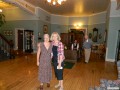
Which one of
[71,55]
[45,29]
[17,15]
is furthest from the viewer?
[45,29]

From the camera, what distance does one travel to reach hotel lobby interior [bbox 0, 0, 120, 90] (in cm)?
426

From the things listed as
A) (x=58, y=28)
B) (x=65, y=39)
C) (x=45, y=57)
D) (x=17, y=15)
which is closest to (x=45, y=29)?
(x=58, y=28)

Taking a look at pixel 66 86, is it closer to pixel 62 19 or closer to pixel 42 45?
pixel 42 45

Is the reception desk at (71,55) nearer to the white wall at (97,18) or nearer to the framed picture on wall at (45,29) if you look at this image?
the framed picture on wall at (45,29)

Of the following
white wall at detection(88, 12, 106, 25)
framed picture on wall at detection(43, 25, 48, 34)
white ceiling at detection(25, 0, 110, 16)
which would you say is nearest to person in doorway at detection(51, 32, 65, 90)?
white ceiling at detection(25, 0, 110, 16)

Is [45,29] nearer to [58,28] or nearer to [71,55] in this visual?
[58,28]

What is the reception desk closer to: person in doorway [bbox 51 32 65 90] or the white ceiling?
the white ceiling

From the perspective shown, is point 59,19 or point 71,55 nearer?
point 71,55

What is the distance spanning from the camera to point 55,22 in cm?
1324

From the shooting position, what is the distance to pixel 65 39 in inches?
344

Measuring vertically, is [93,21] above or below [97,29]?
above

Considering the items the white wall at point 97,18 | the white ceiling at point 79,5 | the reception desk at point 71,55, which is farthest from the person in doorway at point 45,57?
the white wall at point 97,18

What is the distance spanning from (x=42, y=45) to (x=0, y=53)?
16.0ft

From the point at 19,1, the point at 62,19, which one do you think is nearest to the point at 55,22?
the point at 62,19
